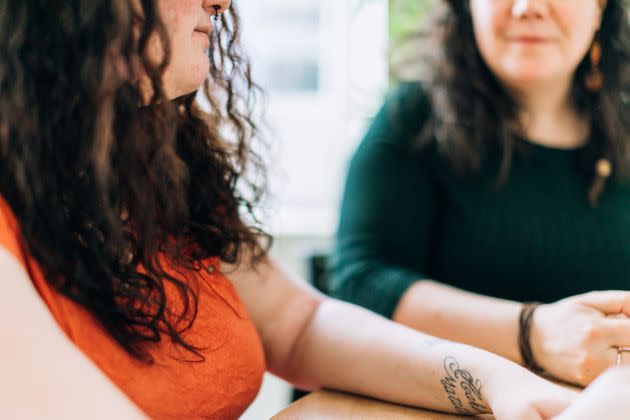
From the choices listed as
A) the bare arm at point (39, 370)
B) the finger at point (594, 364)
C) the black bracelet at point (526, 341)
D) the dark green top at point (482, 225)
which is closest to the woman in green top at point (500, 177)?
the dark green top at point (482, 225)

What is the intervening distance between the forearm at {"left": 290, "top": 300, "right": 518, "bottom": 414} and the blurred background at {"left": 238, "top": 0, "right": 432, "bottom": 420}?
169 cm

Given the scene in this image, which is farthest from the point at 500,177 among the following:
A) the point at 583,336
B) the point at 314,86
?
the point at 314,86

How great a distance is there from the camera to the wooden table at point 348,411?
92 centimetres

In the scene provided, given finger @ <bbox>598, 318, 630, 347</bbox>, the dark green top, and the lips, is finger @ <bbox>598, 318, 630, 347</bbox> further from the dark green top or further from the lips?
the lips

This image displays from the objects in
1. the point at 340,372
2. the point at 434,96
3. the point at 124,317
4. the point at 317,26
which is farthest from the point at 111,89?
the point at 317,26

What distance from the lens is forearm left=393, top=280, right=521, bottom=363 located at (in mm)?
1159

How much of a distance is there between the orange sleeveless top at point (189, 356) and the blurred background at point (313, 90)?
1821mm

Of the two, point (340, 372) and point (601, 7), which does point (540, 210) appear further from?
point (340, 372)

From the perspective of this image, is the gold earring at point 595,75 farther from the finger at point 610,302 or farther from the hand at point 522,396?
the hand at point 522,396

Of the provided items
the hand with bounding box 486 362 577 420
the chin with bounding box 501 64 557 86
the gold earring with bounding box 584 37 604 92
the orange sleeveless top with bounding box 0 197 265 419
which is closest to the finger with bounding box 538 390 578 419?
the hand with bounding box 486 362 577 420

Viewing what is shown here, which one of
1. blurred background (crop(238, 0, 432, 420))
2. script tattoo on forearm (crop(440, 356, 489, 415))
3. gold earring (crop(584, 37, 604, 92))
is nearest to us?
script tattoo on forearm (crop(440, 356, 489, 415))

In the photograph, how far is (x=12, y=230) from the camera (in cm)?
73

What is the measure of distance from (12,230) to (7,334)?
0.40 ft

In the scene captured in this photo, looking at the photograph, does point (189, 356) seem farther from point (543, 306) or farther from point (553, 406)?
point (543, 306)
